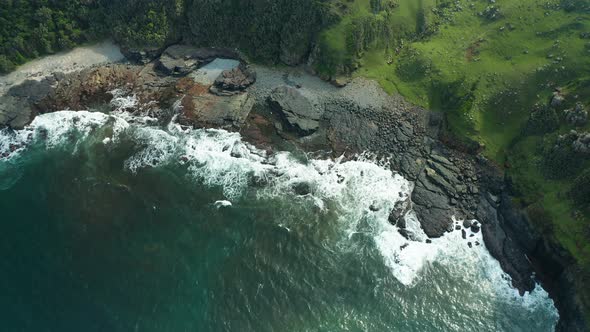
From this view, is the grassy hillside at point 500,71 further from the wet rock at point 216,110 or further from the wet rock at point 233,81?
the wet rock at point 216,110

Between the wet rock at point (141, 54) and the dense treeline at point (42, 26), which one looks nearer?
the dense treeline at point (42, 26)

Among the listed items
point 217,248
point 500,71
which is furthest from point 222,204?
point 500,71

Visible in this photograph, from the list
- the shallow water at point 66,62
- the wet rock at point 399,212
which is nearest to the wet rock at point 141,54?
the shallow water at point 66,62

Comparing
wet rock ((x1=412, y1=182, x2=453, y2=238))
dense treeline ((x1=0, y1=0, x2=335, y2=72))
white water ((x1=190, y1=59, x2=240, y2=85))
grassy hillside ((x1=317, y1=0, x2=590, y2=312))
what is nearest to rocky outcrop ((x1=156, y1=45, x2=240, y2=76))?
white water ((x1=190, y1=59, x2=240, y2=85))

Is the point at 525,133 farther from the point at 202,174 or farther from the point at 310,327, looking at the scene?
the point at 202,174

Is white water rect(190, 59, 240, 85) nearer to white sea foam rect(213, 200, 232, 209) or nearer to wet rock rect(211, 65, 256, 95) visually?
wet rock rect(211, 65, 256, 95)
